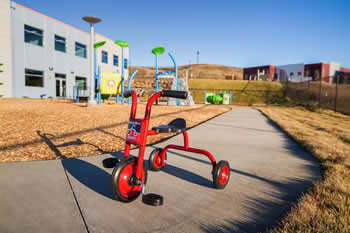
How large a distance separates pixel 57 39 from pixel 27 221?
25.5 metres

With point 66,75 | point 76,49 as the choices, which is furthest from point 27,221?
point 76,49

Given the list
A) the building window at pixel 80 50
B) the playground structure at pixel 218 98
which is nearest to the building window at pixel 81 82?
the building window at pixel 80 50

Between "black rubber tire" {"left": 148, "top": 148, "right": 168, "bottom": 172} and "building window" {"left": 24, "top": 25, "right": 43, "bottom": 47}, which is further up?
"building window" {"left": 24, "top": 25, "right": 43, "bottom": 47}

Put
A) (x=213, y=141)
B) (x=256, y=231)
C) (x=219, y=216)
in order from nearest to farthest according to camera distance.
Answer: (x=256, y=231) → (x=219, y=216) → (x=213, y=141)

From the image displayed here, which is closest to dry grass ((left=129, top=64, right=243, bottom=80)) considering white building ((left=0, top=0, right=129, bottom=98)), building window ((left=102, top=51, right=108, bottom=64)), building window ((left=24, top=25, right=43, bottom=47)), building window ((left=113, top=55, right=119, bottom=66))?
building window ((left=113, top=55, right=119, bottom=66))

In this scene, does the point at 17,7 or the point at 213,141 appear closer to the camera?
the point at 213,141

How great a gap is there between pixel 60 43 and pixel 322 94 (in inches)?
976

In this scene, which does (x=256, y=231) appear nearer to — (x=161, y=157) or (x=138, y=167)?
(x=138, y=167)

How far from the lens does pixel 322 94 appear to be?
18328mm

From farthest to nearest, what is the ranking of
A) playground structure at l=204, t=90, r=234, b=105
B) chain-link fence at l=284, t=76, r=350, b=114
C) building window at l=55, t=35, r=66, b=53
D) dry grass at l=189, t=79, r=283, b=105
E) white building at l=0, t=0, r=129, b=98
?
dry grass at l=189, t=79, r=283, b=105 → playground structure at l=204, t=90, r=234, b=105 → building window at l=55, t=35, r=66, b=53 → white building at l=0, t=0, r=129, b=98 → chain-link fence at l=284, t=76, r=350, b=114

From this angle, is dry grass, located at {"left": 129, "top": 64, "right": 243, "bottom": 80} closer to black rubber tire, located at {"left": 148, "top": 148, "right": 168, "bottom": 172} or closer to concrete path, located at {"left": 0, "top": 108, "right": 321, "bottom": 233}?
concrete path, located at {"left": 0, "top": 108, "right": 321, "bottom": 233}

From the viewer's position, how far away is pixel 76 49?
25922mm

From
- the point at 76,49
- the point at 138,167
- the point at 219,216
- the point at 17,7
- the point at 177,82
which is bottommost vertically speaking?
the point at 219,216

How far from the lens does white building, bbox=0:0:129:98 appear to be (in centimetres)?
1883
